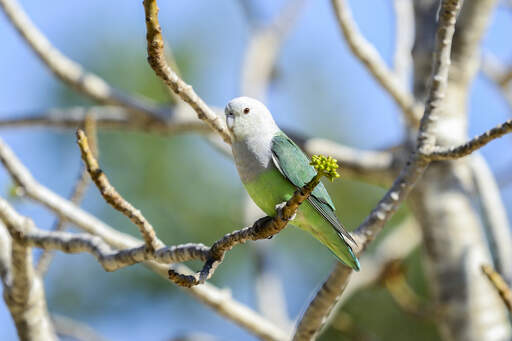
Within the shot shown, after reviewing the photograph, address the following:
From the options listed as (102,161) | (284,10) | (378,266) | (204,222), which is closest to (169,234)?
(204,222)

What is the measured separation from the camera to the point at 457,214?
17.0 ft

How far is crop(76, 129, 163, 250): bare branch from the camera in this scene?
9.08 feet

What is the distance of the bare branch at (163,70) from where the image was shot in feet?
8.80

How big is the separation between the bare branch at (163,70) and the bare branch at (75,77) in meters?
2.48

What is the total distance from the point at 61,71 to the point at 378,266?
3689 mm

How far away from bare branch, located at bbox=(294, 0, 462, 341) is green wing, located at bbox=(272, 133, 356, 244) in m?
0.23

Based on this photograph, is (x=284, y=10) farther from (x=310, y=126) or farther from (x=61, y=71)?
(x=61, y=71)

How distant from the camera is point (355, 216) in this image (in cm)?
991

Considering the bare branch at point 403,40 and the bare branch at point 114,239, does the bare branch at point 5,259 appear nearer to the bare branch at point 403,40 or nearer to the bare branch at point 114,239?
the bare branch at point 114,239

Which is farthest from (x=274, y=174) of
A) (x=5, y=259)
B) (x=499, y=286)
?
(x=5, y=259)

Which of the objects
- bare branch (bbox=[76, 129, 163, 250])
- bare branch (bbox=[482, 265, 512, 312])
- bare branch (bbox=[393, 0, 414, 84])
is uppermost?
bare branch (bbox=[393, 0, 414, 84])

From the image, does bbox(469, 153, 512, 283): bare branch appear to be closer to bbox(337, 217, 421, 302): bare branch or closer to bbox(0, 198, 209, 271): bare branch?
bbox(337, 217, 421, 302): bare branch

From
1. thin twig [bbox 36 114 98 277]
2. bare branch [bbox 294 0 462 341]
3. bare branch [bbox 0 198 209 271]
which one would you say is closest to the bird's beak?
bare branch [bbox 0 198 209 271]

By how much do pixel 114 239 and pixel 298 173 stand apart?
1.50 m
